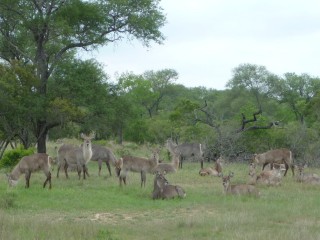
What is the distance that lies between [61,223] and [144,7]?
16.6m

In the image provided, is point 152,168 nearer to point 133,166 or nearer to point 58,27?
point 133,166

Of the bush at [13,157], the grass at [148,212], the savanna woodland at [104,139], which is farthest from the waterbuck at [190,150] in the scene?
the bush at [13,157]

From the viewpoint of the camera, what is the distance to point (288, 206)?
12.9m

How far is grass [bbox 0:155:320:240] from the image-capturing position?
971 cm

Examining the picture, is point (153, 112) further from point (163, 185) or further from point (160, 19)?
point (163, 185)

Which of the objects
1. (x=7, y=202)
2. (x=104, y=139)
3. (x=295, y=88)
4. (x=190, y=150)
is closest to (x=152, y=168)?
(x=7, y=202)

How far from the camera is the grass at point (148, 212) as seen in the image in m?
9.71

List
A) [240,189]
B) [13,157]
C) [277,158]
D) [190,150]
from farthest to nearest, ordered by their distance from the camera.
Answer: [190,150] < [13,157] < [277,158] < [240,189]

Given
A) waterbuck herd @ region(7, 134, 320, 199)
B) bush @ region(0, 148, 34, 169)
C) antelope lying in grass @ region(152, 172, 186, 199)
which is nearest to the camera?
antelope lying in grass @ region(152, 172, 186, 199)

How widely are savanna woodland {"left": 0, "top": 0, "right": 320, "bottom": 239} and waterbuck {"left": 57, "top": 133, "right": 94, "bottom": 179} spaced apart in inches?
28.2

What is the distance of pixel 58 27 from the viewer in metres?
23.1

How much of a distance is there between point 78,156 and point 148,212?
6598 millimetres

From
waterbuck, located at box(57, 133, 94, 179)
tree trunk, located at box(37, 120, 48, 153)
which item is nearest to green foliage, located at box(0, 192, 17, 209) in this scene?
waterbuck, located at box(57, 133, 94, 179)

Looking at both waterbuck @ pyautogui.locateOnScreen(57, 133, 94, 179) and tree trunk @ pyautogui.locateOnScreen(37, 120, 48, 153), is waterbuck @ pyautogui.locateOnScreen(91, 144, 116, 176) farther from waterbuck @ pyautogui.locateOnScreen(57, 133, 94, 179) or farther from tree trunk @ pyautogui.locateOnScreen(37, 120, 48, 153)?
tree trunk @ pyautogui.locateOnScreen(37, 120, 48, 153)
